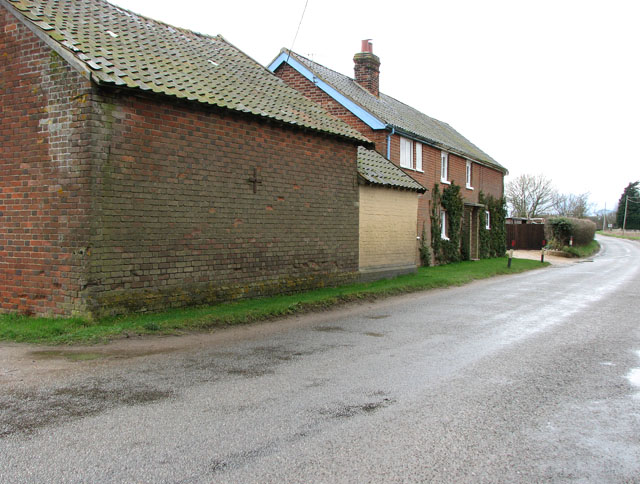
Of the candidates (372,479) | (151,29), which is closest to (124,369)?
(372,479)

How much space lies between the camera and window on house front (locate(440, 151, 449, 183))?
25766 mm

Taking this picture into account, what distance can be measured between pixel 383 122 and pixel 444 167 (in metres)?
6.89

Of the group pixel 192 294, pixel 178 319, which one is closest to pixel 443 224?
pixel 192 294

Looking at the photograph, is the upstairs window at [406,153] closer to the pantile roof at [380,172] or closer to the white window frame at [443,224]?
the pantile roof at [380,172]

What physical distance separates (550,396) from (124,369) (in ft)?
16.1

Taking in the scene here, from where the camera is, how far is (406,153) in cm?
2242

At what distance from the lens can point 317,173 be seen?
13711mm

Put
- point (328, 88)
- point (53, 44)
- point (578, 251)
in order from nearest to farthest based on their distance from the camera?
point (53, 44)
point (328, 88)
point (578, 251)

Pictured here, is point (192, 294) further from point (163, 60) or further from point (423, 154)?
point (423, 154)

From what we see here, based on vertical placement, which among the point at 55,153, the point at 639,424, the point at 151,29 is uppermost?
the point at 151,29

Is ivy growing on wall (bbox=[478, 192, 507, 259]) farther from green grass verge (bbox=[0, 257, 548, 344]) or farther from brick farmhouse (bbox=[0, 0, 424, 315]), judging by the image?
brick farmhouse (bbox=[0, 0, 424, 315])

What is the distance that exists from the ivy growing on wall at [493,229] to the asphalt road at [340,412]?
22.3m

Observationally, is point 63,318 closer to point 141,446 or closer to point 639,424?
point 141,446

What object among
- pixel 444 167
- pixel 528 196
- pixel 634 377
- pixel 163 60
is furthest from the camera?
pixel 528 196
